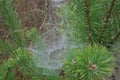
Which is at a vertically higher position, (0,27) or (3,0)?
(3,0)

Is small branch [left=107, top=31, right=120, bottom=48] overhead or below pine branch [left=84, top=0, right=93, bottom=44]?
below

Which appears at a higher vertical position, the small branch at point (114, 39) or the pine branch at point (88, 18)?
the pine branch at point (88, 18)

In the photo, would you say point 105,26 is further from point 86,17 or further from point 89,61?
point 89,61

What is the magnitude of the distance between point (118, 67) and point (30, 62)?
381 mm

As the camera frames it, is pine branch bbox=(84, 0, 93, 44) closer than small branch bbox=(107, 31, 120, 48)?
Yes

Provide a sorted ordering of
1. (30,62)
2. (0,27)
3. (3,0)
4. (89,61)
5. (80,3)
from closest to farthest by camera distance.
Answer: (89,61), (80,3), (30,62), (3,0), (0,27)

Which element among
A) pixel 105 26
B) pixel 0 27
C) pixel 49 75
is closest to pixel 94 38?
pixel 105 26

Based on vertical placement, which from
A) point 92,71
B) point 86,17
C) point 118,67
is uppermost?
point 86,17

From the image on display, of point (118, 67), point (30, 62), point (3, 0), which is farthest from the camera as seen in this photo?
point (3, 0)

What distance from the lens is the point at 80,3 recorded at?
2.77 feet

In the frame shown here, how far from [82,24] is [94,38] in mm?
59

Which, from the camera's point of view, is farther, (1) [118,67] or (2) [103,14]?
(1) [118,67]

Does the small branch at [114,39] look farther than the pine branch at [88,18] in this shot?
Yes

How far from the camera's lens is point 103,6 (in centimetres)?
90
